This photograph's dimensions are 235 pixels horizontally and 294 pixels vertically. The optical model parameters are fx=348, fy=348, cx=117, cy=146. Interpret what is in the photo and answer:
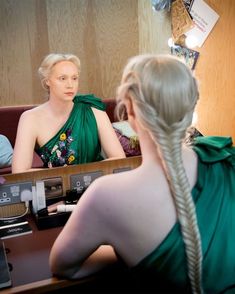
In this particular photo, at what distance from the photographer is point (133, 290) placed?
3.00ft

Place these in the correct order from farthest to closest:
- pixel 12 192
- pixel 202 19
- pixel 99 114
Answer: pixel 202 19
pixel 99 114
pixel 12 192

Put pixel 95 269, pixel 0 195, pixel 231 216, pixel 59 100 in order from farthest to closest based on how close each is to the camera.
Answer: pixel 59 100 < pixel 0 195 < pixel 95 269 < pixel 231 216

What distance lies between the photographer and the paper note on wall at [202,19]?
1.78 meters

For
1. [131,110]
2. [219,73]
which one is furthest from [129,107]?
[219,73]

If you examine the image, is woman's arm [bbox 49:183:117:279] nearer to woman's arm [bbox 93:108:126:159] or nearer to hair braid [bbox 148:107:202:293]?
hair braid [bbox 148:107:202:293]

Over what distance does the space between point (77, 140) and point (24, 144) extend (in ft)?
0.70

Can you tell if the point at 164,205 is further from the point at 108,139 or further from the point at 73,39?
the point at 73,39

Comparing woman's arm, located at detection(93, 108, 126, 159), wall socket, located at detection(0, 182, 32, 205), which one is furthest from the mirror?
wall socket, located at detection(0, 182, 32, 205)

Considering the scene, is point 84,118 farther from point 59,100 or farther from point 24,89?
point 24,89

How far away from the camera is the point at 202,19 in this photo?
1.79m

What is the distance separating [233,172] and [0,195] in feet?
2.76

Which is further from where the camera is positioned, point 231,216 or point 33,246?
point 33,246

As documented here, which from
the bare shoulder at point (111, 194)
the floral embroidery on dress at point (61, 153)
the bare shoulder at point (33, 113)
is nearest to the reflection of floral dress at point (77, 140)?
the floral embroidery on dress at point (61, 153)

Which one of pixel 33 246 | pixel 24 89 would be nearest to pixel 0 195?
pixel 33 246
